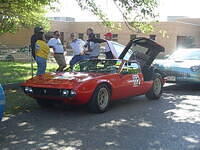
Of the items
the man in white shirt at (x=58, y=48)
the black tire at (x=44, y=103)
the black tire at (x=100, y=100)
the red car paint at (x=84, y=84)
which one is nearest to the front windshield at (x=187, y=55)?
the man in white shirt at (x=58, y=48)

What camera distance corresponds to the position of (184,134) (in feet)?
20.0

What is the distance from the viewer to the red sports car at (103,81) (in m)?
7.33

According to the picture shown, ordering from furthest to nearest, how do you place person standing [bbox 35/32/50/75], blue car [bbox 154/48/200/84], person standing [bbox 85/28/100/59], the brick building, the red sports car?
the brick building < person standing [bbox 85/28/100/59] < blue car [bbox 154/48/200/84] < person standing [bbox 35/32/50/75] < the red sports car

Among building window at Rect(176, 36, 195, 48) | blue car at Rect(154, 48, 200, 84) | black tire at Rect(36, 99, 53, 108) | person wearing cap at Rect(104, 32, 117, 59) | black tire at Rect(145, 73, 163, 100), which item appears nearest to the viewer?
black tire at Rect(36, 99, 53, 108)

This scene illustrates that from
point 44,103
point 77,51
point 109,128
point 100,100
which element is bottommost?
point 109,128

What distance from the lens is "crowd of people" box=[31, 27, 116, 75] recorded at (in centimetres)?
1073

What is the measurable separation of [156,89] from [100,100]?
261cm

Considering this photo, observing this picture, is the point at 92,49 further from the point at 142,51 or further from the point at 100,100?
the point at 100,100

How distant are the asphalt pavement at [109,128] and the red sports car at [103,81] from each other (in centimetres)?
35

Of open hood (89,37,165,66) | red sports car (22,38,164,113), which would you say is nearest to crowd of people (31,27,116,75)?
open hood (89,37,165,66)

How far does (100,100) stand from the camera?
777 cm

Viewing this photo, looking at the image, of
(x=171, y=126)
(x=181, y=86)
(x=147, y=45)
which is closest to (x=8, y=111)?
(x=171, y=126)

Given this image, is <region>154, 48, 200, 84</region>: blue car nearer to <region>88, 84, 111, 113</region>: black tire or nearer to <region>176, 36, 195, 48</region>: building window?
<region>88, 84, 111, 113</region>: black tire

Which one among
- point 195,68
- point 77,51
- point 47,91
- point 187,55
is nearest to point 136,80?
point 47,91
